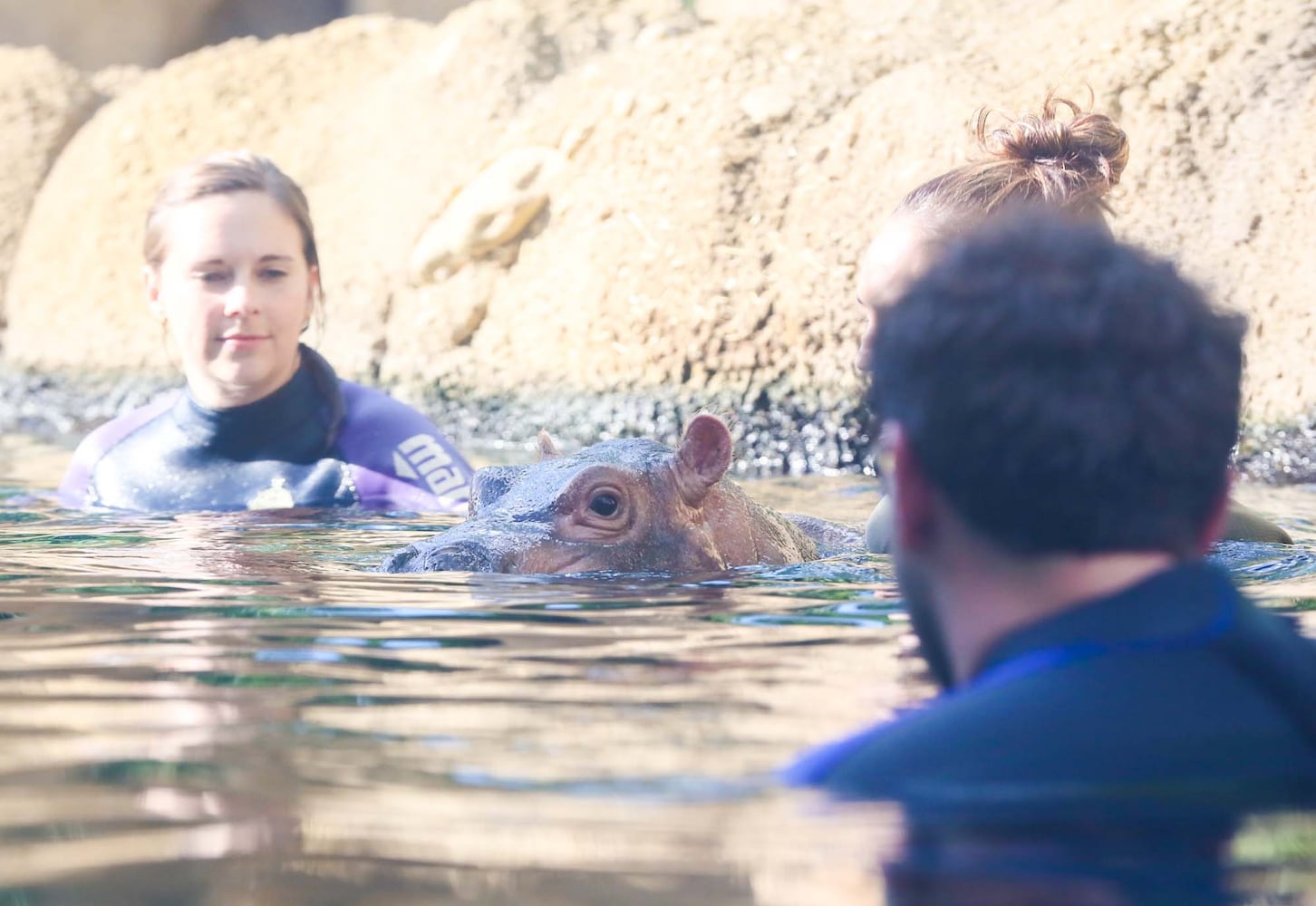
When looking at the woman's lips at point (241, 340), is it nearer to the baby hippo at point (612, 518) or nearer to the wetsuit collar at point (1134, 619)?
the baby hippo at point (612, 518)

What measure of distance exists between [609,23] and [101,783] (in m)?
11.9

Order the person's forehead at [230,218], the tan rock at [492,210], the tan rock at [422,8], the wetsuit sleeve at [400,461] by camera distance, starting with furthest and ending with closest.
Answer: the tan rock at [422,8] → the tan rock at [492,210] → the person's forehead at [230,218] → the wetsuit sleeve at [400,461]

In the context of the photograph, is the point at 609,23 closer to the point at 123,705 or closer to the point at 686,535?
the point at 686,535

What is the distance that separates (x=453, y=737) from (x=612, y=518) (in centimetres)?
192

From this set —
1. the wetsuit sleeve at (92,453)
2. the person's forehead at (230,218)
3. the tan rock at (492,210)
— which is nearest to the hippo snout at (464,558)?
the person's forehead at (230,218)

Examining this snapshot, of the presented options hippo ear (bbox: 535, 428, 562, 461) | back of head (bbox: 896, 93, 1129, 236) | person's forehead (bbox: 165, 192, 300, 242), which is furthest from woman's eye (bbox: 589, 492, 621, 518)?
person's forehead (bbox: 165, 192, 300, 242)

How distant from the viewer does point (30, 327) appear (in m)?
13.6

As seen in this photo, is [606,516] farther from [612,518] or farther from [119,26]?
[119,26]

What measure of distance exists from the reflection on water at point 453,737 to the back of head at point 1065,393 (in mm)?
337

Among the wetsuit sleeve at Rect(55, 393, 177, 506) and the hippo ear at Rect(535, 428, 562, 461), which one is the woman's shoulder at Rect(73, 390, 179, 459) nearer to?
the wetsuit sleeve at Rect(55, 393, 177, 506)

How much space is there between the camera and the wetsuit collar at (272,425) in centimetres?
638

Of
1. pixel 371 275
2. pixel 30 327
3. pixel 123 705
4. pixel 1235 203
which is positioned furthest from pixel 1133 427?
pixel 30 327

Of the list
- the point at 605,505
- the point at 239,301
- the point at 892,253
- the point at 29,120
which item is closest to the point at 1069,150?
the point at 892,253

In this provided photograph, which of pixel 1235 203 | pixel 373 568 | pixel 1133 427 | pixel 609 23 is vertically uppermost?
pixel 609 23
